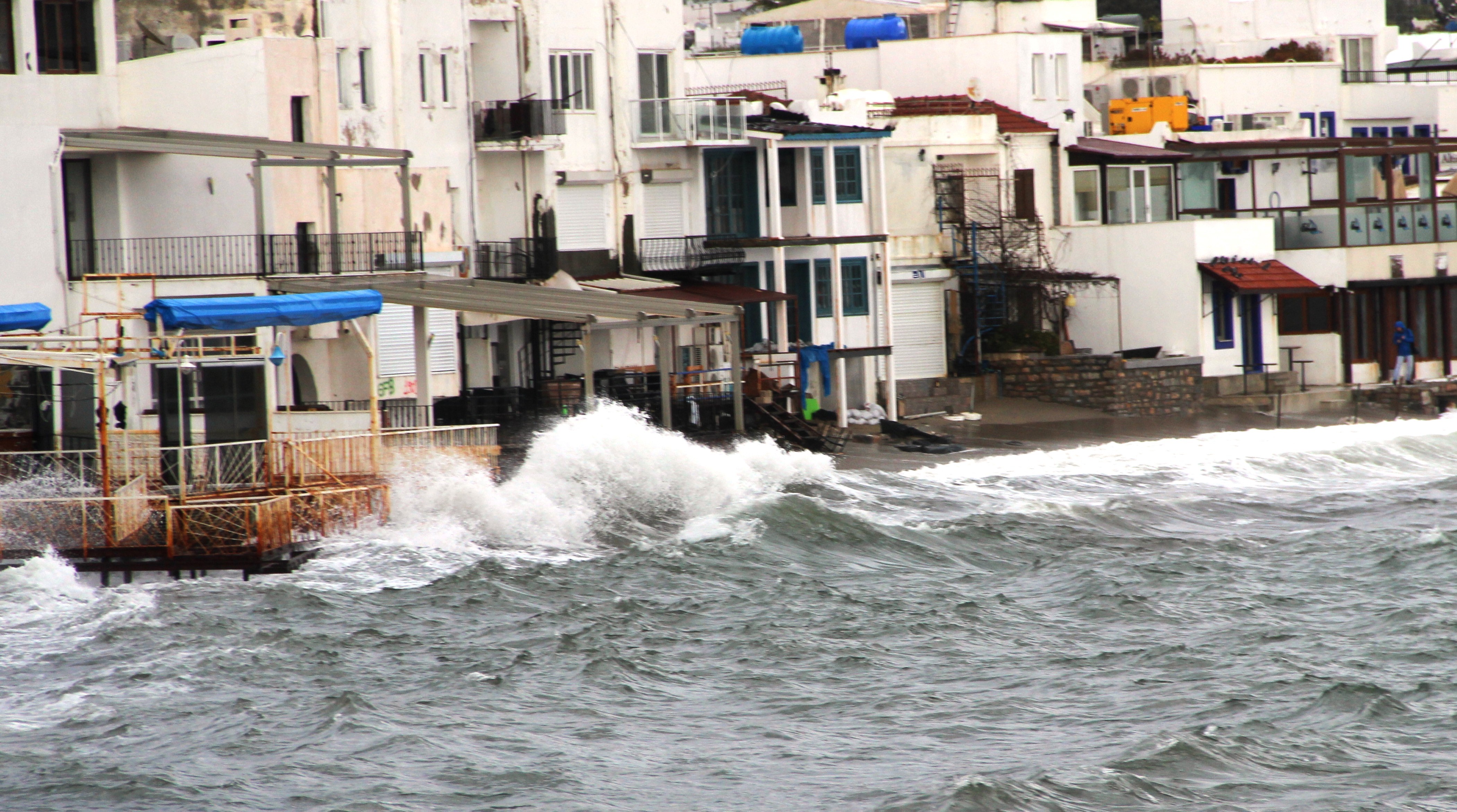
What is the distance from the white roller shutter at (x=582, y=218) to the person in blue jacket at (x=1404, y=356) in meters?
20.5

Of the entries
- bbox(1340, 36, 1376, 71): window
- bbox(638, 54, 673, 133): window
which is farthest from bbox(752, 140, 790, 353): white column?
bbox(1340, 36, 1376, 71): window

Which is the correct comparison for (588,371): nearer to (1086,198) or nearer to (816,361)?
(816,361)

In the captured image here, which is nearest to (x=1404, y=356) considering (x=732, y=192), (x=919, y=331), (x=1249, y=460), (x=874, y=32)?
(x=919, y=331)

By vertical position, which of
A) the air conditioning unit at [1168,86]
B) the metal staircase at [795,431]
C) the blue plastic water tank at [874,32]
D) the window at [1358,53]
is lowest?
the metal staircase at [795,431]

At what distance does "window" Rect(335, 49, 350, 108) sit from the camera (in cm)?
3731

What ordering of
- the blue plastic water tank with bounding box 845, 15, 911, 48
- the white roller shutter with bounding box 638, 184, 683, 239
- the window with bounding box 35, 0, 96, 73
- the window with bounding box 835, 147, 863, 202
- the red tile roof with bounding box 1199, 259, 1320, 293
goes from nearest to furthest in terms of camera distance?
1. the window with bounding box 35, 0, 96, 73
2. the white roller shutter with bounding box 638, 184, 683, 239
3. the window with bounding box 835, 147, 863, 202
4. the red tile roof with bounding box 1199, 259, 1320, 293
5. the blue plastic water tank with bounding box 845, 15, 911, 48

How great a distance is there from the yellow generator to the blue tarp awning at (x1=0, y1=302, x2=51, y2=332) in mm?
36027

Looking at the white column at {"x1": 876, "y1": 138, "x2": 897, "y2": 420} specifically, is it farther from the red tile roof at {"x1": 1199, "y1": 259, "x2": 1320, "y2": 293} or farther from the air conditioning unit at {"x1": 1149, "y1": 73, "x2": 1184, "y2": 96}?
the air conditioning unit at {"x1": 1149, "y1": 73, "x2": 1184, "y2": 96}

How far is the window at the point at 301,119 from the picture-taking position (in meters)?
35.4

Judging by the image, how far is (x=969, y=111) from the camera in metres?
49.7

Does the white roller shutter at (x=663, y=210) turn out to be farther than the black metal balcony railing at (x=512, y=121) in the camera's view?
Yes

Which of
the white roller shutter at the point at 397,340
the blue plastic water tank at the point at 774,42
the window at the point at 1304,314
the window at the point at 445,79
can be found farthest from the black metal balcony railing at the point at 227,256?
the window at the point at 1304,314

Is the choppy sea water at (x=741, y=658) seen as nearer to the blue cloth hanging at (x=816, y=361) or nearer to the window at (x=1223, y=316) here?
the blue cloth hanging at (x=816, y=361)

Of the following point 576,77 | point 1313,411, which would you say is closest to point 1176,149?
point 1313,411
